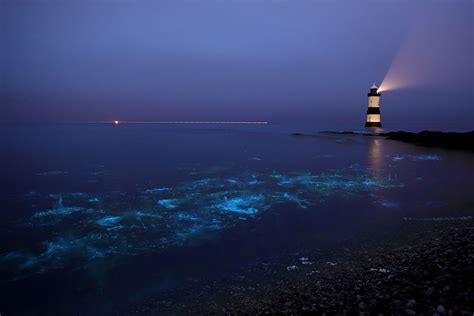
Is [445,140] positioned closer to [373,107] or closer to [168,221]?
[373,107]

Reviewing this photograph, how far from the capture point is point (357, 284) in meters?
7.18

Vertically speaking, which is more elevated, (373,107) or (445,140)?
(373,107)

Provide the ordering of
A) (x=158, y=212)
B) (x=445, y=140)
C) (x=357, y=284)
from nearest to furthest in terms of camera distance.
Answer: (x=357, y=284) → (x=158, y=212) → (x=445, y=140)

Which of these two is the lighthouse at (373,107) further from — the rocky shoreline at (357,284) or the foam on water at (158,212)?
the rocky shoreline at (357,284)

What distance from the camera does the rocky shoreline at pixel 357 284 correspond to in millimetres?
6062

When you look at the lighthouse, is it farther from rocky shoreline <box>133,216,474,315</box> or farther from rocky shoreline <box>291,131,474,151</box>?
rocky shoreline <box>133,216,474,315</box>

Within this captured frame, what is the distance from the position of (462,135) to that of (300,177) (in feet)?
128

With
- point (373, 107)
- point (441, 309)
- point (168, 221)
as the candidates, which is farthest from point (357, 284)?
point (373, 107)

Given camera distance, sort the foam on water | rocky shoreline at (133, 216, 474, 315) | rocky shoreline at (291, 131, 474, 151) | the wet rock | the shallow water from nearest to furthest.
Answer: the wet rock, rocky shoreline at (133, 216, 474, 315), the shallow water, the foam on water, rocky shoreline at (291, 131, 474, 151)

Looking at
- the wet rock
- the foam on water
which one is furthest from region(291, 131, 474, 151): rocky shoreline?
the wet rock

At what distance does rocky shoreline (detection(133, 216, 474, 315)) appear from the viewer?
606cm

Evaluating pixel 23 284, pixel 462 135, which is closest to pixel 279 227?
pixel 23 284

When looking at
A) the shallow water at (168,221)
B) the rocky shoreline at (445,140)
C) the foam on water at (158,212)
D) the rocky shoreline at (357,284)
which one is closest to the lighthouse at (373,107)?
the rocky shoreline at (445,140)

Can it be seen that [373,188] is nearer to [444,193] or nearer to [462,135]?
[444,193]
